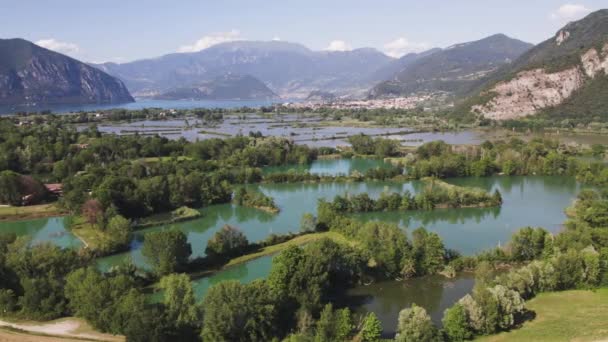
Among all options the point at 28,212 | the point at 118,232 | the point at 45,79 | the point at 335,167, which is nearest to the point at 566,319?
the point at 118,232

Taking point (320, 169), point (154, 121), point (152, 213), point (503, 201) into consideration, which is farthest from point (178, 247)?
point (154, 121)

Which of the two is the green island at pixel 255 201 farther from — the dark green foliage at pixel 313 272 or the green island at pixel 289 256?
the dark green foliage at pixel 313 272

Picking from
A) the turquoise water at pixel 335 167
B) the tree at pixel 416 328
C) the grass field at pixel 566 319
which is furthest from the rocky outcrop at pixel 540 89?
the tree at pixel 416 328

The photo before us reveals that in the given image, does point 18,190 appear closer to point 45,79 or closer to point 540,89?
point 540,89

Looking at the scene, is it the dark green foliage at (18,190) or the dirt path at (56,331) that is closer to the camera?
the dirt path at (56,331)

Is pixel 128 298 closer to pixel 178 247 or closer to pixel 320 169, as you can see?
pixel 178 247

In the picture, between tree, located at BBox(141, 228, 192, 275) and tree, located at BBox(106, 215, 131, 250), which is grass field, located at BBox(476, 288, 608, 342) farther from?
tree, located at BBox(106, 215, 131, 250)
